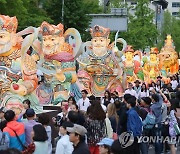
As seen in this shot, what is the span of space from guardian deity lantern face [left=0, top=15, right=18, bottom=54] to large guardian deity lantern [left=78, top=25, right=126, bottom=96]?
251 inches

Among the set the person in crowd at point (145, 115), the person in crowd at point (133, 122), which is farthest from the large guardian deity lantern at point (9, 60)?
the person in crowd at point (133, 122)

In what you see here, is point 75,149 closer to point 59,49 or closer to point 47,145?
point 47,145


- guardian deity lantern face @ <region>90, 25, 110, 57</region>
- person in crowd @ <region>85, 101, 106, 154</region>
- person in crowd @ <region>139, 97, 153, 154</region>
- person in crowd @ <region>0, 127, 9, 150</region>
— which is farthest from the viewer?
guardian deity lantern face @ <region>90, 25, 110, 57</region>

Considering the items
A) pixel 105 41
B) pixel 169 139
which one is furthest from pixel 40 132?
pixel 105 41

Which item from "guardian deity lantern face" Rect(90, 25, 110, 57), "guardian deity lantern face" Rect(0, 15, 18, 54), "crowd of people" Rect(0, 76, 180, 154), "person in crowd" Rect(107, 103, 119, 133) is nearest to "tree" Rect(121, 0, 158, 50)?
"guardian deity lantern face" Rect(90, 25, 110, 57)

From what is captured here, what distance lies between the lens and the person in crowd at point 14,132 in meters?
7.92

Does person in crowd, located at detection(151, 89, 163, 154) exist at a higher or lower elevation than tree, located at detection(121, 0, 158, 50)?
higher

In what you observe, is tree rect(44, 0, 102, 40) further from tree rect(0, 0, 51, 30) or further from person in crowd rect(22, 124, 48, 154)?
person in crowd rect(22, 124, 48, 154)

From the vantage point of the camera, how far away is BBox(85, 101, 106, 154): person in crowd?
8695 mm

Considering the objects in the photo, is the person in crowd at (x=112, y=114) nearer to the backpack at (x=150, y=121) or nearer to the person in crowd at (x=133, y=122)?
the person in crowd at (x=133, y=122)

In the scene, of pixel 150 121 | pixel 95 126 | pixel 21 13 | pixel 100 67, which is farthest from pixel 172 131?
pixel 21 13

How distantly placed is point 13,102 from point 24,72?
91 centimetres

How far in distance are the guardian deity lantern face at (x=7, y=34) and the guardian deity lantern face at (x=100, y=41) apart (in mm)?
6734

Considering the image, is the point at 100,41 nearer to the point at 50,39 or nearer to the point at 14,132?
the point at 50,39
